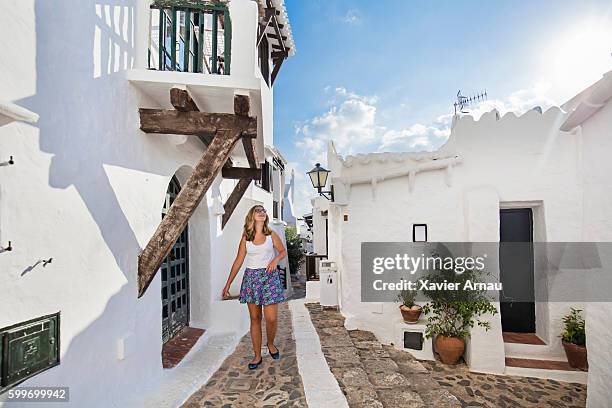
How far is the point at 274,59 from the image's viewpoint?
7746 millimetres

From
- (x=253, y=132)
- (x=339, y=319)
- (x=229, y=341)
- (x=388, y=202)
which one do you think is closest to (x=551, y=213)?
(x=388, y=202)

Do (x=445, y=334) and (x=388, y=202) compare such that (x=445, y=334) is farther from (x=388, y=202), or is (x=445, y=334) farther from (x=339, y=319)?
(x=388, y=202)

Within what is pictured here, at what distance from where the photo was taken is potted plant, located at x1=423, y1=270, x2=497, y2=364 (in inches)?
191

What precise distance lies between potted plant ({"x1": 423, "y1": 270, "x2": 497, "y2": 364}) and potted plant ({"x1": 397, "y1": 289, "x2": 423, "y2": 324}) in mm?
141

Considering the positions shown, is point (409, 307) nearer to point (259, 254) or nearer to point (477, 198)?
point (477, 198)

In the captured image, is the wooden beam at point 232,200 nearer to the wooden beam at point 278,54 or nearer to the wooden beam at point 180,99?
the wooden beam at point 180,99

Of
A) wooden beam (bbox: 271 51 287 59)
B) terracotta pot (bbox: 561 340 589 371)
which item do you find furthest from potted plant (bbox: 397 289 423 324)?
wooden beam (bbox: 271 51 287 59)

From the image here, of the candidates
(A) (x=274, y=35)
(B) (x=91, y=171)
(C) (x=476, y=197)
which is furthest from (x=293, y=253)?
(B) (x=91, y=171)

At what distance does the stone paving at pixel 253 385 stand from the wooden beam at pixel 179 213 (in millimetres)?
1120

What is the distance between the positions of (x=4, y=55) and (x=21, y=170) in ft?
1.84

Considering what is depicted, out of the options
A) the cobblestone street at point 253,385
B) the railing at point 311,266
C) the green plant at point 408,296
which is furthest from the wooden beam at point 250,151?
the railing at point 311,266

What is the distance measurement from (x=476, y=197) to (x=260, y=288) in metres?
3.83

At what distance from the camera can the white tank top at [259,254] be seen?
10.9 feet

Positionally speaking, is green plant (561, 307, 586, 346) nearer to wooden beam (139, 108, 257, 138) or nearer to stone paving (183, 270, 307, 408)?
stone paving (183, 270, 307, 408)
